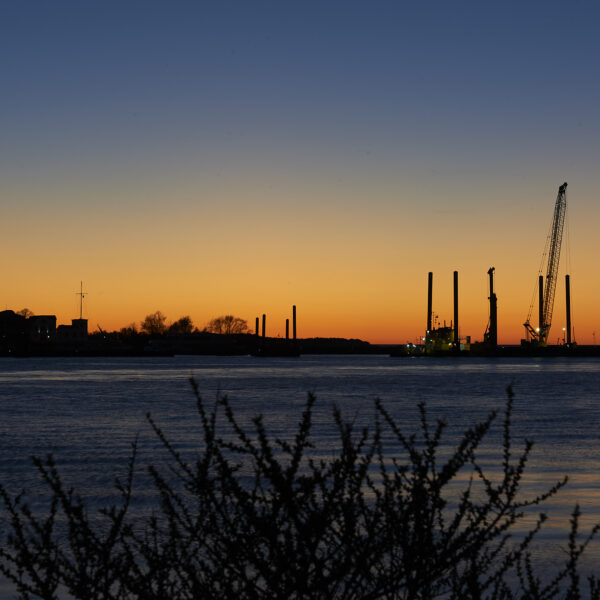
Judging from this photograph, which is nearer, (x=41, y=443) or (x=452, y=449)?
(x=452, y=449)

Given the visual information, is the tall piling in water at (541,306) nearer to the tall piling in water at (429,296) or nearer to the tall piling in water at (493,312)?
the tall piling in water at (493,312)

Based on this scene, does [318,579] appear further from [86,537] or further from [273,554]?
[86,537]

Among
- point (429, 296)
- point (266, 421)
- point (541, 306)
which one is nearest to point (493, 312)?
point (541, 306)

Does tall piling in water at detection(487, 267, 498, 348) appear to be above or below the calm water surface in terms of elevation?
above

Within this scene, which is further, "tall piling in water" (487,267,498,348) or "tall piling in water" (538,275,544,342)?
"tall piling in water" (487,267,498,348)

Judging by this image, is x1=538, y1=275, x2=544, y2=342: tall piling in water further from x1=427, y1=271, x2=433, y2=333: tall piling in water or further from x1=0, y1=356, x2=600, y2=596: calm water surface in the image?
x1=0, y1=356, x2=600, y2=596: calm water surface

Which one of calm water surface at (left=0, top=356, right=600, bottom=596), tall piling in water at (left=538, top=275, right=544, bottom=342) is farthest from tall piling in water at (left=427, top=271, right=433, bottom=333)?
calm water surface at (left=0, top=356, right=600, bottom=596)

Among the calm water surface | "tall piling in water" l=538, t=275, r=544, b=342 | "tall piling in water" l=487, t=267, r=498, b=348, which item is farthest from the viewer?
"tall piling in water" l=487, t=267, r=498, b=348

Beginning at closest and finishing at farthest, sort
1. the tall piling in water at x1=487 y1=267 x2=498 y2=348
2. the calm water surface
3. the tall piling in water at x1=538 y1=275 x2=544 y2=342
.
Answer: the calm water surface < the tall piling in water at x1=538 y1=275 x2=544 y2=342 < the tall piling in water at x1=487 y1=267 x2=498 y2=348

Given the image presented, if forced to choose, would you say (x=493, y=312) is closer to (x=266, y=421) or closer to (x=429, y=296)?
(x=429, y=296)

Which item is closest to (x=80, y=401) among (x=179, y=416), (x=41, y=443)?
(x=179, y=416)

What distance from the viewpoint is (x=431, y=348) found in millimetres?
168125

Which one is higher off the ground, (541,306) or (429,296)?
(429,296)

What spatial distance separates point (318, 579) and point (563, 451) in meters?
18.8
